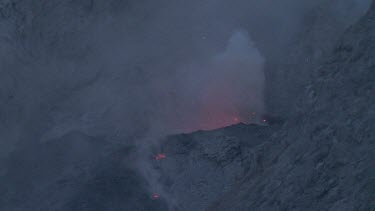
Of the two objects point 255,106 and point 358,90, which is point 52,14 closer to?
point 255,106

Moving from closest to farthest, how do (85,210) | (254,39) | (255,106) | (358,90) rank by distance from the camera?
(358,90)
(85,210)
(255,106)
(254,39)

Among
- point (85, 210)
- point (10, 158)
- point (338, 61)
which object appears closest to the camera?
point (338, 61)

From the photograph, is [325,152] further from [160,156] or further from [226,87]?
[226,87]

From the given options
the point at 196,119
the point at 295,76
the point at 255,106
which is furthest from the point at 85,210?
the point at 295,76

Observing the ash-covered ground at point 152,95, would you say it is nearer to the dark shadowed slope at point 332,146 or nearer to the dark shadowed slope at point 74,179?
the dark shadowed slope at point 74,179

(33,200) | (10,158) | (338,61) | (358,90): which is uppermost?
(10,158)

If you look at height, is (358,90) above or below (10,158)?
below

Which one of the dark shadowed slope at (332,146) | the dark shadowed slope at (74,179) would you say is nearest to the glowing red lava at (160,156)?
the dark shadowed slope at (74,179)

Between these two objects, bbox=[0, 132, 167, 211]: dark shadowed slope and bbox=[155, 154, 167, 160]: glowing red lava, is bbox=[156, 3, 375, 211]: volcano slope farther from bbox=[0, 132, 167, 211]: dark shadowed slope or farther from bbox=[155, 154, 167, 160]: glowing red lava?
bbox=[155, 154, 167, 160]: glowing red lava
